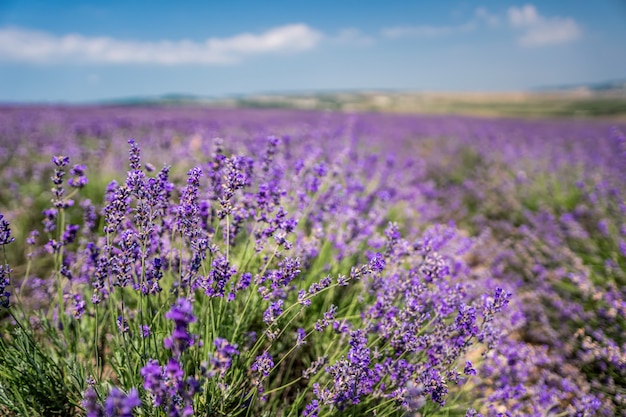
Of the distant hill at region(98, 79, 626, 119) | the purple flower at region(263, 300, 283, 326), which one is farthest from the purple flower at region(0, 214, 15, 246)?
the distant hill at region(98, 79, 626, 119)

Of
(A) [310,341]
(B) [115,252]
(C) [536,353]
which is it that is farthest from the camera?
(C) [536,353]

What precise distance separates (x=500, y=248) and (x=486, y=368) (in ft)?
7.58

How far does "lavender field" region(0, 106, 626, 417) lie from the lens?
1386mm

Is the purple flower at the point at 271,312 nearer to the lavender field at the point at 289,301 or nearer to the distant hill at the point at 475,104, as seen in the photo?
the lavender field at the point at 289,301

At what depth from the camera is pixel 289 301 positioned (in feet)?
7.10

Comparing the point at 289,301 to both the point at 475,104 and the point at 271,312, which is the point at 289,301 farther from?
the point at 475,104

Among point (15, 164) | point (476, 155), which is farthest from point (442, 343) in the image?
point (476, 155)

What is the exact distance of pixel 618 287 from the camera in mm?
3025

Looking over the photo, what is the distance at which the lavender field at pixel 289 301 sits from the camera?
1386mm

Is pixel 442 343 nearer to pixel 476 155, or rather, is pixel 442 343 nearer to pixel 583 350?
pixel 583 350

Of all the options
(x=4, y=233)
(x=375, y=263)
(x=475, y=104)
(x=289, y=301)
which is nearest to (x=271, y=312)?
(x=375, y=263)

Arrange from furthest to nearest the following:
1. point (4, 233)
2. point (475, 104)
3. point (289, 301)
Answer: point (475, 104) < point (289, 301) < point (4, 233)

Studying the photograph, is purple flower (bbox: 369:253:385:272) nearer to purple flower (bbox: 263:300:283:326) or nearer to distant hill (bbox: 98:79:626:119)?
purple flower (bbox: 263:300:283:326)

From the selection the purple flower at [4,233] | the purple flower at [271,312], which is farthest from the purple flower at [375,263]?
the purple flower at [4,233]
